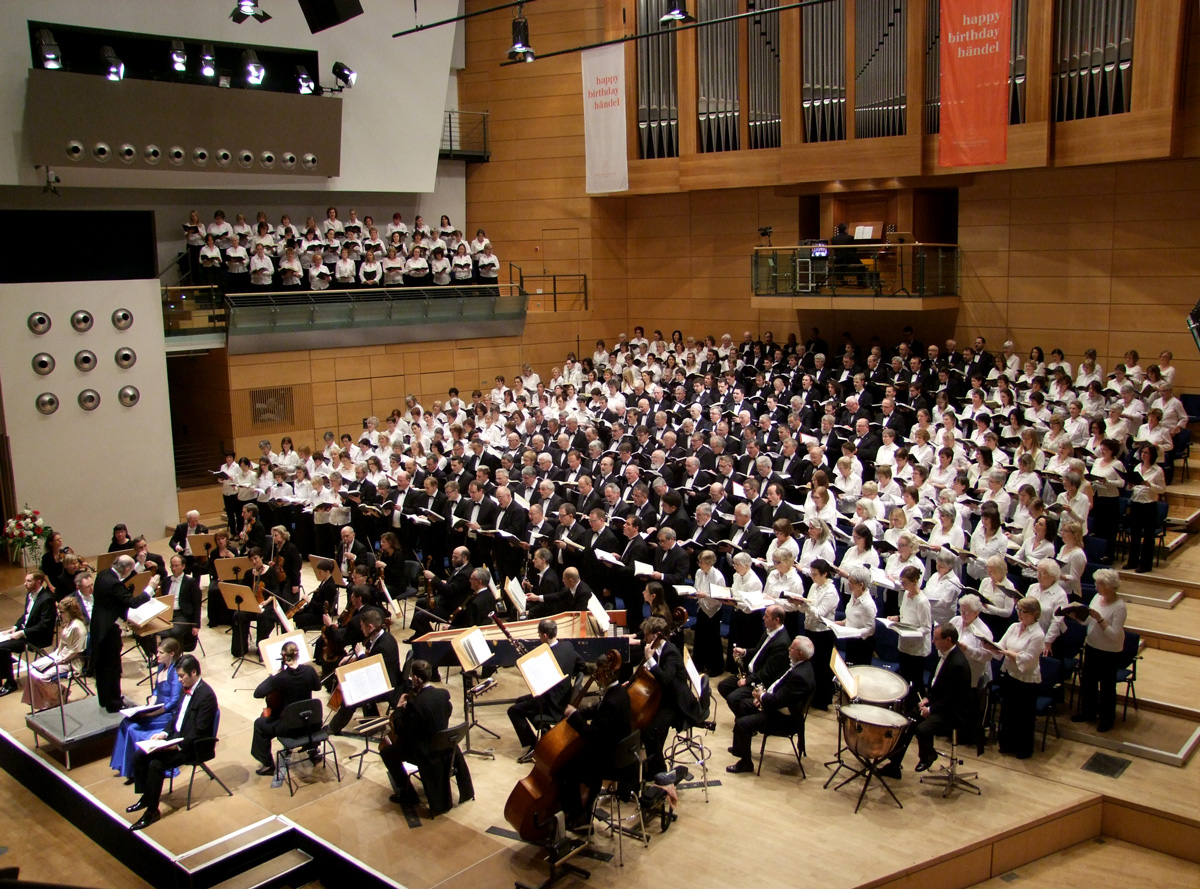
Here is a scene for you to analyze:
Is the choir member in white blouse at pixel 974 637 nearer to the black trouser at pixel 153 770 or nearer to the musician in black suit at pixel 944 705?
the musician in black suit at pixel 944 705

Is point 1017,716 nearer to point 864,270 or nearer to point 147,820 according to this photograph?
point 147,820

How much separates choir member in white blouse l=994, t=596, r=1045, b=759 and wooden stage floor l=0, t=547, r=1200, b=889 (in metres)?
0.17

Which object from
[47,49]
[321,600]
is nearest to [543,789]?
[321,600]

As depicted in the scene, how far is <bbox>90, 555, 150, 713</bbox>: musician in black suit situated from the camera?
8.61 m

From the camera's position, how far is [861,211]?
1636 centimetres

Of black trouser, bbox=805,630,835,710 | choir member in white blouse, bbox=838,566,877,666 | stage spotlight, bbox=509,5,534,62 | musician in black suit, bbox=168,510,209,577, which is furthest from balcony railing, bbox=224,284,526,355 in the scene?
choir member in white blouse, bbox=838,566,877,666

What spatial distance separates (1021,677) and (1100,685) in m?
0.94

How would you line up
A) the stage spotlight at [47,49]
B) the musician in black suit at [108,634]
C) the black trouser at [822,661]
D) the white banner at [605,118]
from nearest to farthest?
the black trouser at [822,661], the musician in black suit at [108,634], the stage spotlight at [47,49], the white banner at [605,118]

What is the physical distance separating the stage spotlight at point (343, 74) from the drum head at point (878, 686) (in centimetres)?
1323

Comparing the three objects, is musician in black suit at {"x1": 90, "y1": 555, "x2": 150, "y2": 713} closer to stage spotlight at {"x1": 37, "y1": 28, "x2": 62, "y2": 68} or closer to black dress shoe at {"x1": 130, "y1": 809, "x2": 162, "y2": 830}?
black dress shoe at {"x1": 130, "y1": 809, "x2": 162, "y2": 830}

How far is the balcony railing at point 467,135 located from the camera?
773 inches

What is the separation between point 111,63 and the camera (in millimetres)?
14141

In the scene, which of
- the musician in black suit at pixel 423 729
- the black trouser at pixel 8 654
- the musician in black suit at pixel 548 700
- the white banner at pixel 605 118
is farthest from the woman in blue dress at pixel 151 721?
the white banner at pixel 605 118

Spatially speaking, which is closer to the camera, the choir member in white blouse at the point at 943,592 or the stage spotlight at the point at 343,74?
the choir member in white blouse at the point at 943,592
